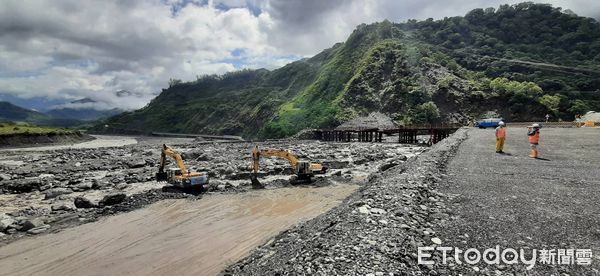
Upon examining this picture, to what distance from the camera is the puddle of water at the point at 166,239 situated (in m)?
10.4

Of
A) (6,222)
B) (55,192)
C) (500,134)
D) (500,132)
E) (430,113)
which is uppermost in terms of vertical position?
(430,113)

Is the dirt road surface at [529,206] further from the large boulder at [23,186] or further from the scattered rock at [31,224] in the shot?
the large boulder at [23,186]

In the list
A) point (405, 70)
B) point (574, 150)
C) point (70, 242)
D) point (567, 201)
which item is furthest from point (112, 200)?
point (405, 70)


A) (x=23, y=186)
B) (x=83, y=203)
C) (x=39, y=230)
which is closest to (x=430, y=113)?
(x=83, y=203)

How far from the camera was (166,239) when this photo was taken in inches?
506

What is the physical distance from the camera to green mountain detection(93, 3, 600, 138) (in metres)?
77.5

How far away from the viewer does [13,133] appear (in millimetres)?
74625

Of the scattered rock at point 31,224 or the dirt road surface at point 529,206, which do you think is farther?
the scattered rock at point 31,224

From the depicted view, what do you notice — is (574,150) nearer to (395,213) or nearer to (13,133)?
(395,213)

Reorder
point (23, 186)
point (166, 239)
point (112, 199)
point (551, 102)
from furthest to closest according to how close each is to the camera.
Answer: point (551, 102)
point (23, 186)
point (112, 199)
point (166, 239)

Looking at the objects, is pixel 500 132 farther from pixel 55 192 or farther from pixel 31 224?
pixel 55 192

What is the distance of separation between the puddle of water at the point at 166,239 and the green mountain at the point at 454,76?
70.5 metres

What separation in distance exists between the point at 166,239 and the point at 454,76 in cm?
9318

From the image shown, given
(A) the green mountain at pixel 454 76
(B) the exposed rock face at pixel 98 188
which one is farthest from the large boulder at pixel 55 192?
(A) the green mountain at pixel 454 76
